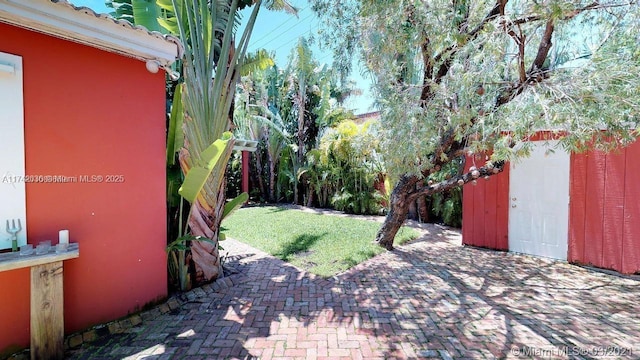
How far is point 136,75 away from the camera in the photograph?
14.2 feet

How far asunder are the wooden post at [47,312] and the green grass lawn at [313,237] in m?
4.04

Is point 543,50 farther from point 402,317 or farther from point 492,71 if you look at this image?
point 402,317

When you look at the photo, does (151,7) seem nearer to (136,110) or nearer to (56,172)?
(136,110)

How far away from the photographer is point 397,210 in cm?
760

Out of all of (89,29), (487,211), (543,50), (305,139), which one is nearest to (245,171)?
(305,139)

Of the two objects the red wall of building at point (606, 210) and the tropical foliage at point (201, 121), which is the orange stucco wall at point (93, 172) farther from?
the red wall of building at point (606, 210)

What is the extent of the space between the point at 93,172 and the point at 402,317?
4.93m

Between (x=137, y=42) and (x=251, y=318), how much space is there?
4361 mm

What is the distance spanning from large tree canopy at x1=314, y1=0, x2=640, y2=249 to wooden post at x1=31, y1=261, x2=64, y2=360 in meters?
5.64

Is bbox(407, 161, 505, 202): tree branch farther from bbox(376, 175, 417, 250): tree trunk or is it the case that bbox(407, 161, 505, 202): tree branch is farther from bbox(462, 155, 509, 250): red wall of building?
bbox(462, 155, 509, 250): red wall of building

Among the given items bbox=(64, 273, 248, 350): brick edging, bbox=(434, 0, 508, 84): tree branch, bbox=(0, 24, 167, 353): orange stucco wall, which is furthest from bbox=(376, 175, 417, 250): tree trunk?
bbox=(0, 24, 167, 353): orange stucco wall

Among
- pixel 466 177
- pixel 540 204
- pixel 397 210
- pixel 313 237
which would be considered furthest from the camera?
pixel 313 237

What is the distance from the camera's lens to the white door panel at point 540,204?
683cm

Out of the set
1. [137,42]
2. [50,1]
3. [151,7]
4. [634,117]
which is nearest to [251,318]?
[137,42]
